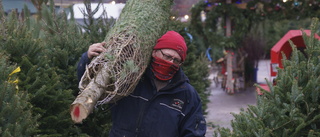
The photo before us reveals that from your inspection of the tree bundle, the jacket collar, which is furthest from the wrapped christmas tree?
the tree bundle

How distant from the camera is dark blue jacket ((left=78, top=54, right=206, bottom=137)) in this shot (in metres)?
3.01

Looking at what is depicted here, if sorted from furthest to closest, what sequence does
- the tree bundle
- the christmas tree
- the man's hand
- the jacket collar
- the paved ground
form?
the paved ground, the jacket collar, the man's hand, the tree bundle, the christmas tree

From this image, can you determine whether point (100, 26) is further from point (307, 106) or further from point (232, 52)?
point (232, 52)

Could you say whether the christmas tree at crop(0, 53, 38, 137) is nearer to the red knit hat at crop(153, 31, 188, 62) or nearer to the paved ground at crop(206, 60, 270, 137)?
the red knit hat at crop(153, 31, 188, 62)

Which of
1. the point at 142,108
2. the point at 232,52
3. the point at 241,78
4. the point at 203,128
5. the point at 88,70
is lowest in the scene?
the point at 241,78

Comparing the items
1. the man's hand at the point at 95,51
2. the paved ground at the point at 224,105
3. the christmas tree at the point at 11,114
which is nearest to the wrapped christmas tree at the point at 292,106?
the man's hand at the point at 95,51

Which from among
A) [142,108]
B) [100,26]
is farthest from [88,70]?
[100,26]

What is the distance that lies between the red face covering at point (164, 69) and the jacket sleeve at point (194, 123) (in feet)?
0.84

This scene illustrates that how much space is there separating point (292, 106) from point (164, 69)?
881 mm

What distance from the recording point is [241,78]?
59.1 feet

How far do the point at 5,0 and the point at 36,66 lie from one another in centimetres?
526

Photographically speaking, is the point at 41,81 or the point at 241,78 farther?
the point at 241,78

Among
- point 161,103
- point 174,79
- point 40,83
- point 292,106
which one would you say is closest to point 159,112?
point 161,103

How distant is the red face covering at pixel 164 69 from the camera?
3037 mm
